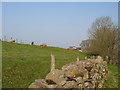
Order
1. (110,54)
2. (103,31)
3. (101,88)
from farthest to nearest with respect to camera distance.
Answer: (103,31) → (110,54) → (101,88)

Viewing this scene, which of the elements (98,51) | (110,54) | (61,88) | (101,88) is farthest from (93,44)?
(61,88)

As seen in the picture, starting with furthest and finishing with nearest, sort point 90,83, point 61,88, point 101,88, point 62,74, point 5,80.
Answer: point 101,88 → point 90,83 → point 5,80 → point 62,74 → point 61,88

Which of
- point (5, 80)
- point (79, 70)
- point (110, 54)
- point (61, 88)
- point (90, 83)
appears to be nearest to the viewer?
point (61, 88)

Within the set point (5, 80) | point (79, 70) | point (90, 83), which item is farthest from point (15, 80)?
point (90, 83)

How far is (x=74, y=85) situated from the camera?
5.25m

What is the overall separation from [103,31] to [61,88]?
937 inches

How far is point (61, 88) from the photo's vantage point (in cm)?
432

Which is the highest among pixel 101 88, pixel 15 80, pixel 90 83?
pixel 15 80

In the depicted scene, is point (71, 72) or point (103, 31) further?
point (103, 31)

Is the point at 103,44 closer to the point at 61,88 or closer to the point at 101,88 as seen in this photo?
the point at 101,88

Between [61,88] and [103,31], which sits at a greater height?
[103,31]

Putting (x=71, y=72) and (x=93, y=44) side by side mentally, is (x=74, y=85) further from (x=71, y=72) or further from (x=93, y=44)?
(x=93, y=44)

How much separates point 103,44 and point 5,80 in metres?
21.9

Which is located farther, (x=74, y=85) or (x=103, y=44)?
(x=103, y=44)
